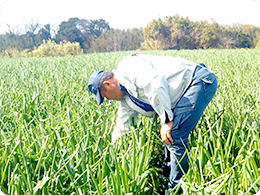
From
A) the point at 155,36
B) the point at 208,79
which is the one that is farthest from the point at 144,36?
the point at 208,79

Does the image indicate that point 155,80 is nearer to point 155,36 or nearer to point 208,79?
point 208,79

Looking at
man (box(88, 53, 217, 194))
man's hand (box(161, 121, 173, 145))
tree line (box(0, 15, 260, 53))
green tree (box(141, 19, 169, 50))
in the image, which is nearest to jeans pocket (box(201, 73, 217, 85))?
man (box(88, 53, 217, 194))

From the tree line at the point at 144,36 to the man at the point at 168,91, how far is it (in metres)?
22.1

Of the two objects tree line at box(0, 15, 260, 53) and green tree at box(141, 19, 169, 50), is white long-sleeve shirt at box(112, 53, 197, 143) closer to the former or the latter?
tree line at box(0, 15, 260, 53)

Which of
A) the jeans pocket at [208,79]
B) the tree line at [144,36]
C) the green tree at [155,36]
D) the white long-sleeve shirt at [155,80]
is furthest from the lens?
the green tree at [155,36]

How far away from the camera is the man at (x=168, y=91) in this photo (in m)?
1.49

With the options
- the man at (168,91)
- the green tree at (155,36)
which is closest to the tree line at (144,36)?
the green tree at (155,36)

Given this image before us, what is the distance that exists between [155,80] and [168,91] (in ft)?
0.60

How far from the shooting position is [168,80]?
164 centimetres

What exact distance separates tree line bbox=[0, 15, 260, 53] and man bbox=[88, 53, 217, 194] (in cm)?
2213

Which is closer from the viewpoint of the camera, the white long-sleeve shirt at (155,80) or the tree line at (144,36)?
the white long-sleeve shirt at (155,80)

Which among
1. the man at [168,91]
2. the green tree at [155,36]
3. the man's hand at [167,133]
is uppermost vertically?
the green tree at [155,36]

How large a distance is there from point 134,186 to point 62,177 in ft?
1.26

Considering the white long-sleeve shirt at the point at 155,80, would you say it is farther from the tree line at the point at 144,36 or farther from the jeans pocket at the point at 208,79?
the tree line at the point at 144,36
